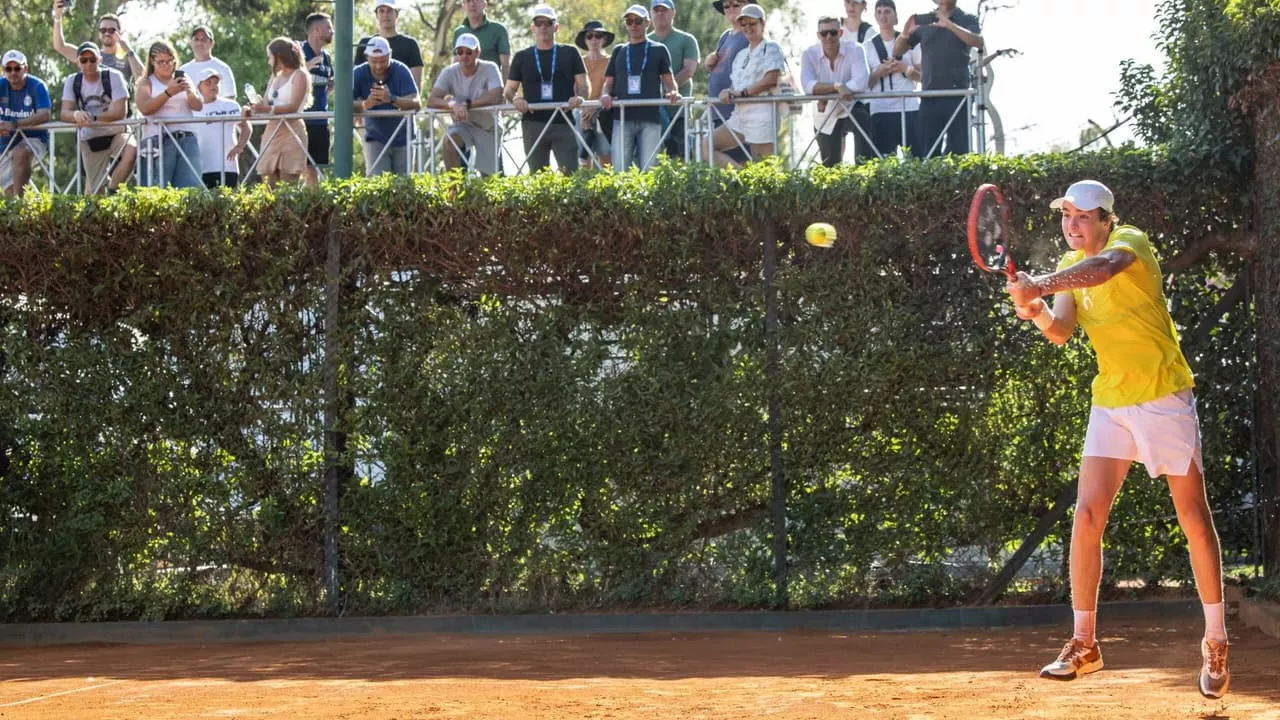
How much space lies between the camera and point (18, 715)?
6.94 metres

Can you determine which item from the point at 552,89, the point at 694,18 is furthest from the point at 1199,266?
the point at 694,18

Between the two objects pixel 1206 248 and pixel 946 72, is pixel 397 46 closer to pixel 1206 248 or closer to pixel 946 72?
pixel 946 72

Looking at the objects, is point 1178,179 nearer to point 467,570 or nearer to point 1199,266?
point 1199,266

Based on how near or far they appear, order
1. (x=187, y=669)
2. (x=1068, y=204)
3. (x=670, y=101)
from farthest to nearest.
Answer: (x=670, y=101) < (x=187, y=669) < (x=1068, y=204)

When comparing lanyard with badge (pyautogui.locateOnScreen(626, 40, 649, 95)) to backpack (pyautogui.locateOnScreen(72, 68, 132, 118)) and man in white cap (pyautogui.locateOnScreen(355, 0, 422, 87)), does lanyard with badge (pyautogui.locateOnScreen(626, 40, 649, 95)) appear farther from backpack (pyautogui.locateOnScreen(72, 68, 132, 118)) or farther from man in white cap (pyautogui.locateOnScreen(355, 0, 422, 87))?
backpack (pyautogui.locateOnScreen(72, 68, 132, 118))

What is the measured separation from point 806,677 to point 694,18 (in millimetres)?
26764

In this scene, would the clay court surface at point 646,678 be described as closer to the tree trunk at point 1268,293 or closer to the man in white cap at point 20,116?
the tree trunk at point 1268,293

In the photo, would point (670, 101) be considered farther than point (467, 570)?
Yes

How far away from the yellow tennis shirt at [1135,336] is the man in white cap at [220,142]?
795cm

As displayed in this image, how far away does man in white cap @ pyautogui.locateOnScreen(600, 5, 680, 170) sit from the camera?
12242mm

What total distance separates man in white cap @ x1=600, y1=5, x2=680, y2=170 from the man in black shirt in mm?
1996

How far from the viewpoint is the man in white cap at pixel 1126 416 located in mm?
6629

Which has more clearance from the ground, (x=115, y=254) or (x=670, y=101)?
(x=670, y=101)

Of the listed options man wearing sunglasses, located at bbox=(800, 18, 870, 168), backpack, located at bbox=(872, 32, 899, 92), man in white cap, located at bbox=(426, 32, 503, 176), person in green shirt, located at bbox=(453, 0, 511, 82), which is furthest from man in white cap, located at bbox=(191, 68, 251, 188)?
backpack, located at bbox=(872, 32, 899, 92)
